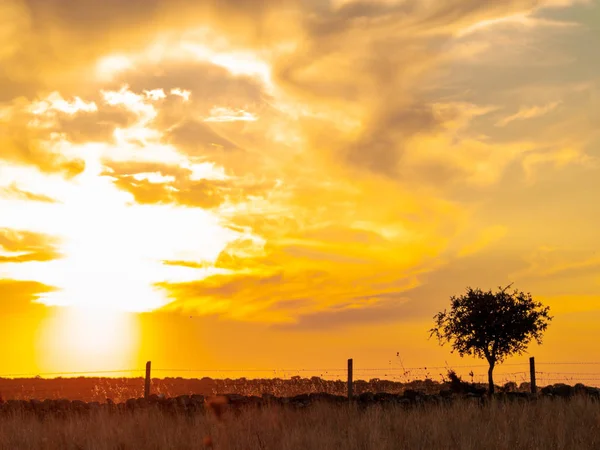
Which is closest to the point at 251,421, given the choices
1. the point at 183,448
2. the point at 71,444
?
the point at 183,448

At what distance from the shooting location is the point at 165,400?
23.0 metres

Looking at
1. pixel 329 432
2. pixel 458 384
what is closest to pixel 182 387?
pixel 458 384

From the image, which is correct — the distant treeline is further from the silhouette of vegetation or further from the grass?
the grass

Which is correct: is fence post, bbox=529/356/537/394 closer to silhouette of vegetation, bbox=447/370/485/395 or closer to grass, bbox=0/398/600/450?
silhouette of vegetation, bbox=447/370/485/395

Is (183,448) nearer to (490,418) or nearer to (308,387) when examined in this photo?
(490,418)

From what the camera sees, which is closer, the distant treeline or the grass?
the grass

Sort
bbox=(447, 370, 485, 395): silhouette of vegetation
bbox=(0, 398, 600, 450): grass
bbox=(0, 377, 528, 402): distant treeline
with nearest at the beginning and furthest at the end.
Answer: bbox=(0, 398, 600, 450): grass
bbox=(447, 370, 485, 395): silhouette of vegetation
bbox=(0, 377, 528, 402): distant treeline

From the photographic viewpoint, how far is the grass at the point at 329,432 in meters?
13.9

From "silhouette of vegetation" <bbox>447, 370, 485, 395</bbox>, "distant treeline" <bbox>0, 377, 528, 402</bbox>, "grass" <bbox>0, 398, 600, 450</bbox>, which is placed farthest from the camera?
"distant treeline" <bbox>0, 377, 528, 402</bbox>

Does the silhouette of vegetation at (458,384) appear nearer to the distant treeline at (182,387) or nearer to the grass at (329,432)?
the distant treeline at (182,387)

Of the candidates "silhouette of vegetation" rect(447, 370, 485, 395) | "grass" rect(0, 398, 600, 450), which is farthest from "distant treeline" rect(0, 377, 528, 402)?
"grass" rect(0, 398, 600, 450)

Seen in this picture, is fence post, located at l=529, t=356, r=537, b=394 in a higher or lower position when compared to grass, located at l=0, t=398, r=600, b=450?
higher

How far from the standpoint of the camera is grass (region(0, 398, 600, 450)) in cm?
1386

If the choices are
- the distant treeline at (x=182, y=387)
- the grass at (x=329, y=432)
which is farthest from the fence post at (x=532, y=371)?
the grass at (x=329, y=432)
